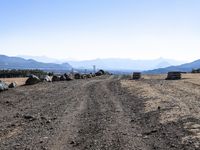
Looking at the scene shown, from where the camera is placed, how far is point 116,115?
20.4 meters

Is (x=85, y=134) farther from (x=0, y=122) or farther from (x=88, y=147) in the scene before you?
(x=0, y=122)

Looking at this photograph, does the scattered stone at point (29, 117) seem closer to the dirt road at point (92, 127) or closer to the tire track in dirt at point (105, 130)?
the dirt road at point (92, 127)

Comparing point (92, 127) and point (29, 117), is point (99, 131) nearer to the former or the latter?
point (92, 127)

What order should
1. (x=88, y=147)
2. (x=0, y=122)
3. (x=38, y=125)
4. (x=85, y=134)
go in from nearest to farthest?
(x=88, y=147), (x=85, y=134), (x=38, y=125), (x=0, y=122)

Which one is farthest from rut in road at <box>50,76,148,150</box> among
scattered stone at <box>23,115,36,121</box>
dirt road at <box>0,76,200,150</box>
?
scattered stone at <box>23,115,36,121</box>

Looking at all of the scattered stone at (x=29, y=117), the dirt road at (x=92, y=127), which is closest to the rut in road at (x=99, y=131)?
the dirt road at (x=92, y=127)

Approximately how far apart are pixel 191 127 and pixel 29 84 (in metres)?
32.5

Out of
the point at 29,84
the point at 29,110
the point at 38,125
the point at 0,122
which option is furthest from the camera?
the point at 29,84

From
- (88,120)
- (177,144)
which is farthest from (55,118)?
(177,144)

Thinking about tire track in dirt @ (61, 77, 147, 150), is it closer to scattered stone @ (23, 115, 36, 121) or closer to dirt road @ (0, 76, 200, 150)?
dirt road @ (0, 76, 200, 150)

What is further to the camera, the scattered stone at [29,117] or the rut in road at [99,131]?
the scattered stone at [29,117]

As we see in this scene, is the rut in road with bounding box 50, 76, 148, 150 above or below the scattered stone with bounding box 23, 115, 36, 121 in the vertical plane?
above

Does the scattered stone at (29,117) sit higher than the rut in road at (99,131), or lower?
lower

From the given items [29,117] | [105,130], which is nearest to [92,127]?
[105,130]
